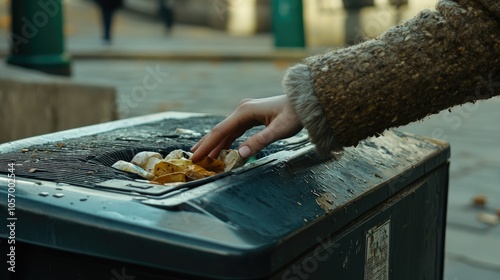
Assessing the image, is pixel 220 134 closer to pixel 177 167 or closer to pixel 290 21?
pixel 177 167

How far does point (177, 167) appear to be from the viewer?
1467 mm

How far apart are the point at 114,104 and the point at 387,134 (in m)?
3.12

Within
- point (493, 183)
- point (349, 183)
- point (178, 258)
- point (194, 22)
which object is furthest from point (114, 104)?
point (194, 22)

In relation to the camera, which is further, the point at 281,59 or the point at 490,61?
the point at 281,59

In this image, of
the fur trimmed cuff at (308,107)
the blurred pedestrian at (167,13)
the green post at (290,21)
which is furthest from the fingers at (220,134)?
the blurred pedestrian at (167,13)

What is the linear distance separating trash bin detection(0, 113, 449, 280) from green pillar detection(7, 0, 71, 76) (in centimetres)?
397

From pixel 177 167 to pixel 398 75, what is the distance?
0.45 meters

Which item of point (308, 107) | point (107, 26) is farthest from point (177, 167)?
point (107, 26)

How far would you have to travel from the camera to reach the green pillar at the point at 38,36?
5.52 m

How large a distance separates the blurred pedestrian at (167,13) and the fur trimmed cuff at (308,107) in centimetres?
1907

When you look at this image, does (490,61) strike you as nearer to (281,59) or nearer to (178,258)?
(178,258)

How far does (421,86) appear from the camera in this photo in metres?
1.43

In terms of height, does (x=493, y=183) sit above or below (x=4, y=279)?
below

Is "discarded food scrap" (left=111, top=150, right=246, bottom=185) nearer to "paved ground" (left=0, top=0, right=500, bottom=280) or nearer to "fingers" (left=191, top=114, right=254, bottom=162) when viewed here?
"fingers" (left=191, top=114, right=254, bottom=162)
